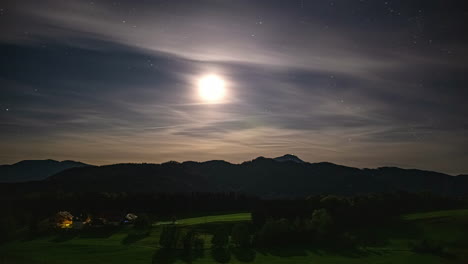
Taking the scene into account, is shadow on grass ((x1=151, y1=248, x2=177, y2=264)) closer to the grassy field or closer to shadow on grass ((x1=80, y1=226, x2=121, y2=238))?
the grassy field

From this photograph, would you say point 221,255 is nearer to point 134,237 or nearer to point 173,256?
point 173,256

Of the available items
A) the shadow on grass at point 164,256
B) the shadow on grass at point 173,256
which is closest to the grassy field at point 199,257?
the shadow on grass at point 164,256

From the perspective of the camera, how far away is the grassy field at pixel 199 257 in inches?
2025

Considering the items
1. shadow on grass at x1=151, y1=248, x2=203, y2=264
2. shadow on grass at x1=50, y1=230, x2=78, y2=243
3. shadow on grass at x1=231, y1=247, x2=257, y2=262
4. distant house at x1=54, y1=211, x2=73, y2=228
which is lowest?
shadow on grass at x1=231, y1=247, x2=257, y2=262

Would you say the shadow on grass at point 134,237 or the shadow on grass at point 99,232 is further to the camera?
the shadow on grass at point 99,232

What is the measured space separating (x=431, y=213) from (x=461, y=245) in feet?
105

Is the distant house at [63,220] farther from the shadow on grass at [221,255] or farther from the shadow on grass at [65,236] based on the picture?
the shadow on grass at [221,255]

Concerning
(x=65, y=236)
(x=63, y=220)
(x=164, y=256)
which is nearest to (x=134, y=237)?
(x=65, y=236)

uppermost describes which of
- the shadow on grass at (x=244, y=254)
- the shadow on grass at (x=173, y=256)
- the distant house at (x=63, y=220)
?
the distant house at (x=63, y=220)

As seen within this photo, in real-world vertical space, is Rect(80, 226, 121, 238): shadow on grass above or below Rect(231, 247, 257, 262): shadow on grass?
above

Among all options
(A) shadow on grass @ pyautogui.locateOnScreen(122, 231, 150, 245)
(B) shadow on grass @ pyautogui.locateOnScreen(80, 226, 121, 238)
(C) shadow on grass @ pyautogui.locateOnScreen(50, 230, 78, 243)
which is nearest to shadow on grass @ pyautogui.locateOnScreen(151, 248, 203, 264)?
(A) shadow on grass @ pyautogui.locateOnScreen(122, 231, 150, 245)

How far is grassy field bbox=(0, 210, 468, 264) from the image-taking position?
51.4 metres

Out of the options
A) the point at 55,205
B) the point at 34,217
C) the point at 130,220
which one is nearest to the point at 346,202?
the point at 130,220

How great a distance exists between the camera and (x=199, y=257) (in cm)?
5400
